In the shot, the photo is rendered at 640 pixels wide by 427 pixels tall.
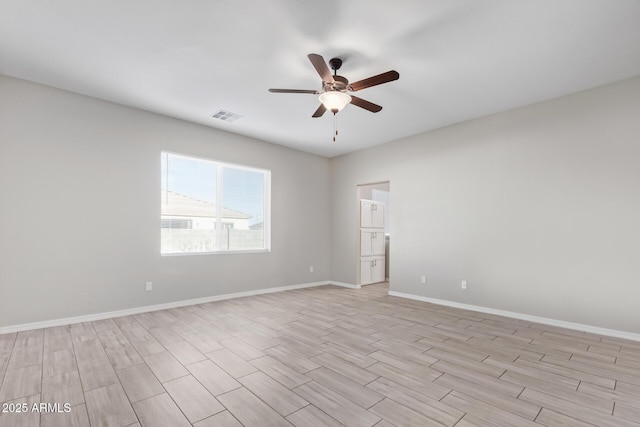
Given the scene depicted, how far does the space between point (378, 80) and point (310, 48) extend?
2.38 ft

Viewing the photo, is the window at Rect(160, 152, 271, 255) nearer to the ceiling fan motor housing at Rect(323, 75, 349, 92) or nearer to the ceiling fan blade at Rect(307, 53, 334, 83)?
the ceiling fan motor housing at Rect(323, 75, 349, 92)

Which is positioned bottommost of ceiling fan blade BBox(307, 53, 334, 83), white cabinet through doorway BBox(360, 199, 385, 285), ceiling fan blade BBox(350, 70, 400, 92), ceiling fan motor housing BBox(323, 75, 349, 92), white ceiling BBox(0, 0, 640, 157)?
white cabinet through doorway BBox(360, 199, 385, 285)

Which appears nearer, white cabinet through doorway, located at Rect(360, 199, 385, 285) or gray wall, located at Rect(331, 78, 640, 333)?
gray wall, located at Rect(331, 78, 640, 333)

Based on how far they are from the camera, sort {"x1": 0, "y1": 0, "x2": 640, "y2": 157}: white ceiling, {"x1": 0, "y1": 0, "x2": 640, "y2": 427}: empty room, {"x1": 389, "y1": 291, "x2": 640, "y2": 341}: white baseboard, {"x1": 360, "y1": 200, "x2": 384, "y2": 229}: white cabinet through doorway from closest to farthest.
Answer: {"x1": 0, "y1": 0, "x2": 640, "y2": 427}: empty room, {"x1": 0, "y1": 0, "x2": 640, "y2": 157}: white ceiling, {"x1": 389, "y1": 291, "x2": 640, "y2": 341}: white baseboard, {"x1": 360, "y1": 200, "x2": 384, "y2": 229}: white cabinet through doorway

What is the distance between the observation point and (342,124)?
4773 mm

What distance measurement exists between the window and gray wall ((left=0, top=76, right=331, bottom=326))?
186 millimetres

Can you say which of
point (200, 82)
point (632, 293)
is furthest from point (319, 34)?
point (632, 293)

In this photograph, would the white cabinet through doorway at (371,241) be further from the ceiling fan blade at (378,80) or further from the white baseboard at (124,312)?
the ceiling fan blade at (378,80)

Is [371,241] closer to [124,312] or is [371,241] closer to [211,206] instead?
[211,206]

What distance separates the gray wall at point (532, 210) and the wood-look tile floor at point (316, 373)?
54cm

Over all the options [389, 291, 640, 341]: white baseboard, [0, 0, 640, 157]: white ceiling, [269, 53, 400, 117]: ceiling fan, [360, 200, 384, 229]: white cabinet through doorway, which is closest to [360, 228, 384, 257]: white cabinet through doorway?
[360, 200, 384, 229]: white cabinet through doorway

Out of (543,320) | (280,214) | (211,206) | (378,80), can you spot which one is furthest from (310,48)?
(543,320)

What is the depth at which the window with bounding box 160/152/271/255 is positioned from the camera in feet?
15.1

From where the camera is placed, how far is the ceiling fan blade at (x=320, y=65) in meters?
2.35
